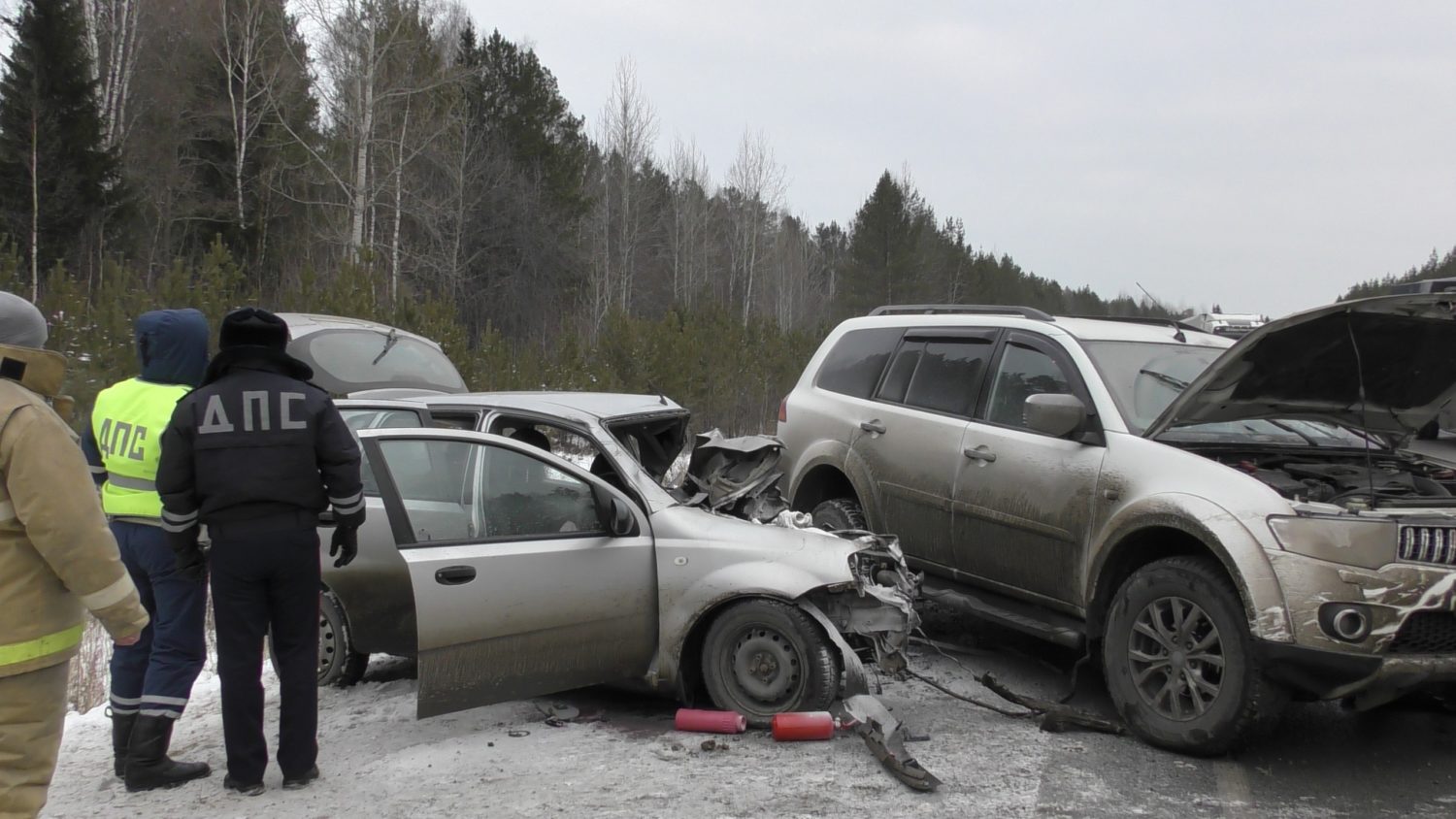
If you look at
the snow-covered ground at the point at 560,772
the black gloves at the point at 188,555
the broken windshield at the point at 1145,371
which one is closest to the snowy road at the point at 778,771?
the snow-covered ground at the point at 560,772

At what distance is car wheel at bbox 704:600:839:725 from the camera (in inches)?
190

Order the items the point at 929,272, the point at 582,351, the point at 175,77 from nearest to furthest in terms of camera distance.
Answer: the point at 582,351, the point at 175,77, the point at 929,272

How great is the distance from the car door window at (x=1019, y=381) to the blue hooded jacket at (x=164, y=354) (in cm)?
420

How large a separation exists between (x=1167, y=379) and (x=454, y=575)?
13.0 feet

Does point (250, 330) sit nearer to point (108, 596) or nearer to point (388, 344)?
point (108, 596)

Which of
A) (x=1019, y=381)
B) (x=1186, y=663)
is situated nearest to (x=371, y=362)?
(x=1019, y=381)

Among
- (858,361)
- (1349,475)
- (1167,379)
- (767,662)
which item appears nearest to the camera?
(1349,475)

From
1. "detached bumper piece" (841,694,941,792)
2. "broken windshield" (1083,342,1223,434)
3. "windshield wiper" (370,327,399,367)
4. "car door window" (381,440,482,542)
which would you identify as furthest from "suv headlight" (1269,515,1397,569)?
"windshield wiper" (370,327,399,367)

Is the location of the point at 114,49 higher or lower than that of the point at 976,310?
higher

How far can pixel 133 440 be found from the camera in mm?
4461

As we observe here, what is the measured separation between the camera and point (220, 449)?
4.06 meters

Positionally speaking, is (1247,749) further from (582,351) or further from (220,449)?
(582,351)

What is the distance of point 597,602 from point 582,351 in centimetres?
1385

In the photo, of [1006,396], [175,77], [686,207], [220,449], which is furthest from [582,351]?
[686,207]
